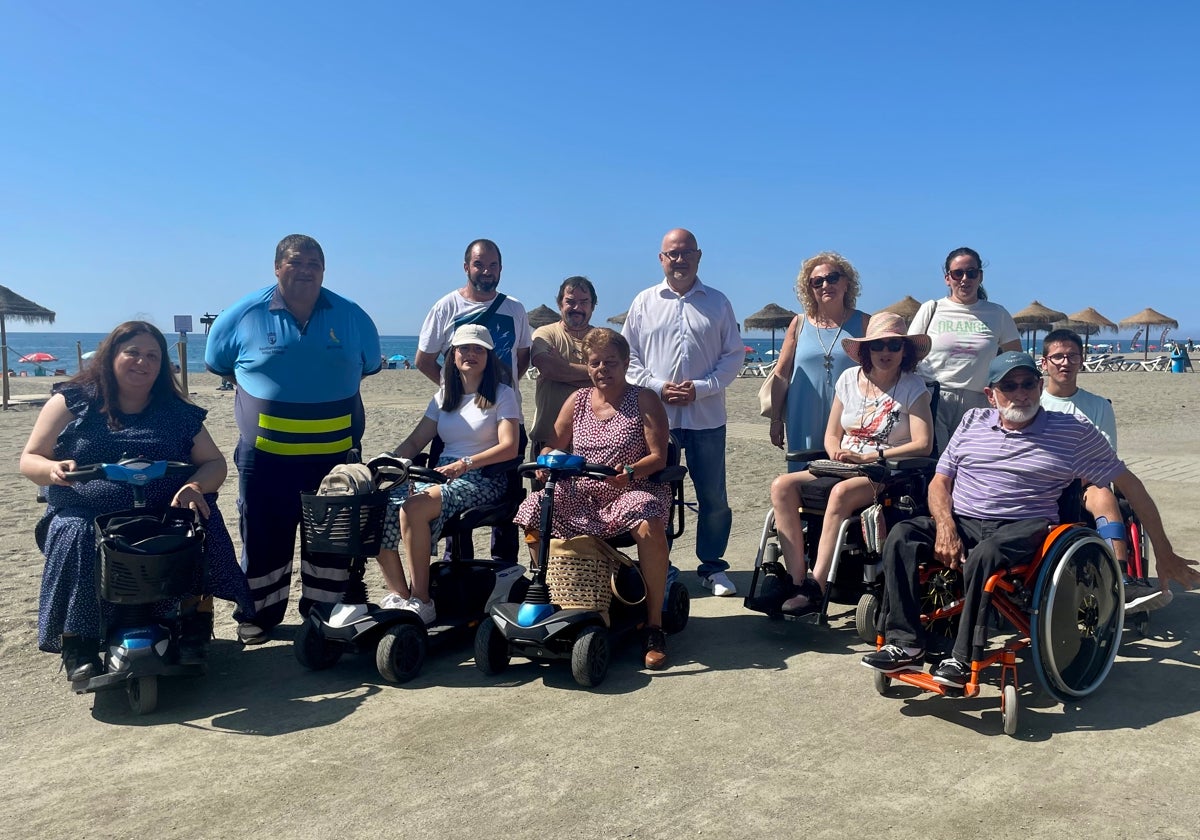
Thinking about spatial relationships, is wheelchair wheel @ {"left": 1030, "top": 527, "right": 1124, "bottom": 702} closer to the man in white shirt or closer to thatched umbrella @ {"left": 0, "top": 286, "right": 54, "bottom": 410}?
the man in white shirt

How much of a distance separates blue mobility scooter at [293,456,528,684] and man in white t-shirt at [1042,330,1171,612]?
2828mm

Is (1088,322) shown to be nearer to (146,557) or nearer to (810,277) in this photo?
(810,277)

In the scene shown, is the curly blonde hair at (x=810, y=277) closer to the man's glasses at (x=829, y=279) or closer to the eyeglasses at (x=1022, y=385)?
the man's glasses at (x=829, y=279)

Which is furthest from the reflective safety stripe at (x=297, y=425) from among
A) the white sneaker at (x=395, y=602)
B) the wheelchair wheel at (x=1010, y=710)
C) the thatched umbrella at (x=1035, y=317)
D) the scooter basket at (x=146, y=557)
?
the thatched umbrella at (x=1035, y=317)

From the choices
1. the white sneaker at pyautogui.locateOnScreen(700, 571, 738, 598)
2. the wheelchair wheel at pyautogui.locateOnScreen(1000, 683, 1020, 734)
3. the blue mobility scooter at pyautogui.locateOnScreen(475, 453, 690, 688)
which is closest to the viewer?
the wheelchair wheel at pyautogui.locateOnScreen(1000, 683, 1020, 734)

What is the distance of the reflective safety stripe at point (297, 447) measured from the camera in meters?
4.96

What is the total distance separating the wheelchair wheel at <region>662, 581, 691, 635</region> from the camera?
499 centimetres

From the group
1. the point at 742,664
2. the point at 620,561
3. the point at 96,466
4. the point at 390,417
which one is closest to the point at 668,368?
the point at 620,561

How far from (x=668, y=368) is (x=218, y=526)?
2.71 meters

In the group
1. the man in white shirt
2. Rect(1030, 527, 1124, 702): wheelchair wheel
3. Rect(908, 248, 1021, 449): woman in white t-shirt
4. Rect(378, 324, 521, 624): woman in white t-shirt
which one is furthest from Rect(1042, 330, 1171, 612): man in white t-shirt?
Rect(378, 324, 521, 624): woman in white t-shirt

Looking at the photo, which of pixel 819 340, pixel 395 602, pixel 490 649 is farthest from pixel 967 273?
pixel 395 602

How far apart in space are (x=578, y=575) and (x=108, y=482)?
7.08ft

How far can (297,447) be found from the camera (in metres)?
5.00

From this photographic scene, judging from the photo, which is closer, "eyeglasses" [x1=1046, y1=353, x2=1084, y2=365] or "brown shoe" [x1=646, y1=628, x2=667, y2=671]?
"brown shoe" [x1=646, y1=628, x2=667, y2=671]
